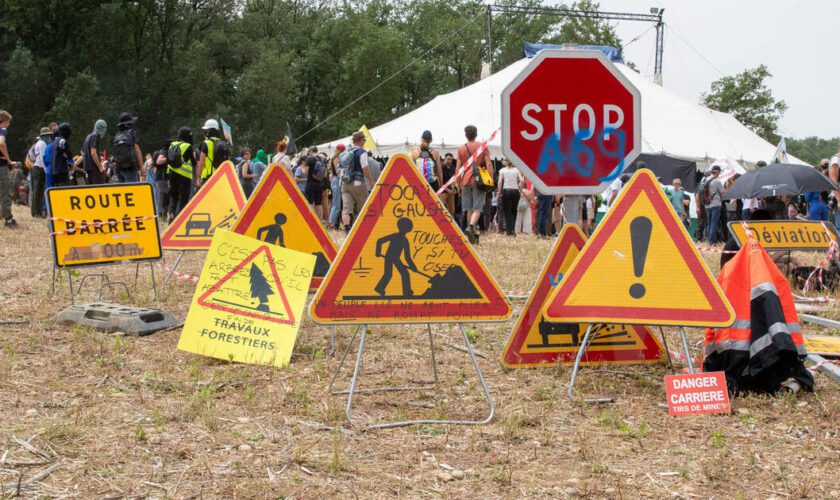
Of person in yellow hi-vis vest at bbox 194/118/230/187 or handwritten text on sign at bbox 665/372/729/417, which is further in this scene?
person in yellow hi-vis vest at bbox 194/118/230/187

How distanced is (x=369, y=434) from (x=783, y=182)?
29.0 feet

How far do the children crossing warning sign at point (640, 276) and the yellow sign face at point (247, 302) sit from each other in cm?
183

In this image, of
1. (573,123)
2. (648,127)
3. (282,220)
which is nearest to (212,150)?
(282,220)

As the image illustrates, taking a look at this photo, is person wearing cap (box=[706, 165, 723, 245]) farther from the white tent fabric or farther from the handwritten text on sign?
the handwritten text on sign

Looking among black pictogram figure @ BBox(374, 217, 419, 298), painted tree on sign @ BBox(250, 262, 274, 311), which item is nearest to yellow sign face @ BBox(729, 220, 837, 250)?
painted tree on sign @ BBox(250, 262, 274, 311)

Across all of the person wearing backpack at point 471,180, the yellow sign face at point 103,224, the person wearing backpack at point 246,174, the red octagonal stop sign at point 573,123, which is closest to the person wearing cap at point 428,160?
the person wearing backpack at point 471,180

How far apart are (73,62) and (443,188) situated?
41584 millimetres

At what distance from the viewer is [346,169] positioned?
14281 mm

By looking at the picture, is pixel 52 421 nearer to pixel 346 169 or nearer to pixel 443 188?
pixel 346 169

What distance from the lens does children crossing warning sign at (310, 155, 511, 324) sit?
15.6 feet

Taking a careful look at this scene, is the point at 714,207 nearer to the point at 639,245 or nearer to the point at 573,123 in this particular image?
the point at 573,123

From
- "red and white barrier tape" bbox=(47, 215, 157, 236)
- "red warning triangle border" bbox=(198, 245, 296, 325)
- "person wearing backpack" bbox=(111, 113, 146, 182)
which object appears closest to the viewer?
"red warning triangle border" bbox=(198, 245, 296, 325)

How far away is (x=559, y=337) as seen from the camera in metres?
5.64

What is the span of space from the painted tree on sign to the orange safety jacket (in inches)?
109
